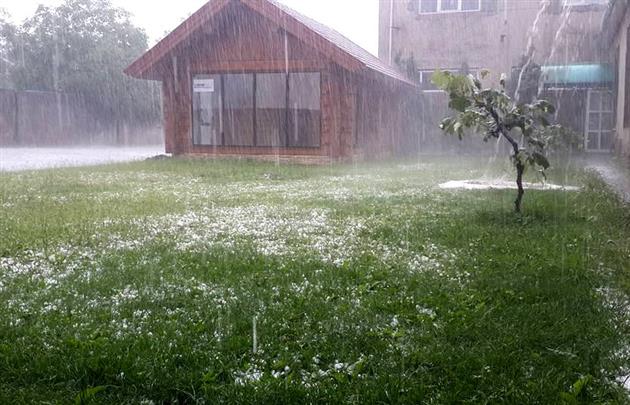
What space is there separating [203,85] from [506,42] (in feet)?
35.4

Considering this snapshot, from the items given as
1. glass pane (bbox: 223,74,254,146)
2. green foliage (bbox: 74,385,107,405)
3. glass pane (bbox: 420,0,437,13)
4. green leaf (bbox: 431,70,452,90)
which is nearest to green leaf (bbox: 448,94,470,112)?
green leaf (bbox: 431,70,452,90)

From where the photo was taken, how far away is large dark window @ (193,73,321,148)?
15781 mm

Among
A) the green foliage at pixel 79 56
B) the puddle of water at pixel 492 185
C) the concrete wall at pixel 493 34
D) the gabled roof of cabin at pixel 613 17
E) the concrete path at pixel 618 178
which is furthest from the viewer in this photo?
the green foliage at pixel 79 56

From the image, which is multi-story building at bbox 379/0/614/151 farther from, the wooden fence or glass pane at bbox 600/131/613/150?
the wooden fence

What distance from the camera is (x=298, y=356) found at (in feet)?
8.89

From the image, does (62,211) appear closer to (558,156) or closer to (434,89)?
(558,156)

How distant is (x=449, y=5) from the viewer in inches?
838

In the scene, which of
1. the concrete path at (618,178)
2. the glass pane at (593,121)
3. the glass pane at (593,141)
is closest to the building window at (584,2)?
the glass pane at (593,121)

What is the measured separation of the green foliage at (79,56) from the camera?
91.2 ft

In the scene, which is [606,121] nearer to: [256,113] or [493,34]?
[493,34]

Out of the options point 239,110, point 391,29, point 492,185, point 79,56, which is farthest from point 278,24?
point 79,56

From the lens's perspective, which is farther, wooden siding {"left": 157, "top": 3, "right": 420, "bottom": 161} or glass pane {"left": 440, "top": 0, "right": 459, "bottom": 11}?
glass pane {"left": 440, "top": 0, "right": 459, "bottom": 11}

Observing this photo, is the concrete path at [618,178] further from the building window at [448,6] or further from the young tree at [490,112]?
the building window at [448,6]

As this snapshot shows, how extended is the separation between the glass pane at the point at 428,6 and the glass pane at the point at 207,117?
30.0 ft
